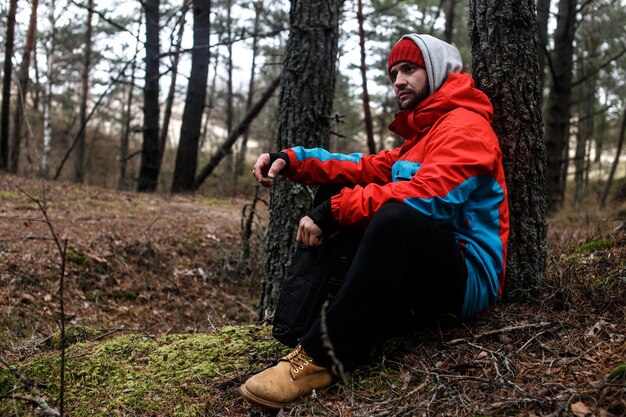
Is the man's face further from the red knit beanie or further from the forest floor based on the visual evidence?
the forest floor

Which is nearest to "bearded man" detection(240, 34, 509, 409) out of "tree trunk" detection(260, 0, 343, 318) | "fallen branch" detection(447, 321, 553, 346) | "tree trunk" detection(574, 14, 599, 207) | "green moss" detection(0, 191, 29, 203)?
"fallen branch" detection(447, 321, 553, 346)

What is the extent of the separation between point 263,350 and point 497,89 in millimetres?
1990

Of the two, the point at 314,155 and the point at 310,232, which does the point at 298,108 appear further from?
the point at 310,232

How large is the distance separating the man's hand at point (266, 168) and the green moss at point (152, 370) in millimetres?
968

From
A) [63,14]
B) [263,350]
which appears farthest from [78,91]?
[263,350]

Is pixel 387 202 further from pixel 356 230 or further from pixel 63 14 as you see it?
pixel 63 14

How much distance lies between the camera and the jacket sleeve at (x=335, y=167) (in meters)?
3.00

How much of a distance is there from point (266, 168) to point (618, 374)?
1.96m

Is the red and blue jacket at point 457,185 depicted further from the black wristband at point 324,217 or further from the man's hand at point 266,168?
the man's hand at point 266,168

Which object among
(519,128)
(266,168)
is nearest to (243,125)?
(266,168)

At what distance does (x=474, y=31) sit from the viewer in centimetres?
301

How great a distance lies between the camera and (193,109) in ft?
41.4

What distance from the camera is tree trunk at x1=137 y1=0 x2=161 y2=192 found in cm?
1222

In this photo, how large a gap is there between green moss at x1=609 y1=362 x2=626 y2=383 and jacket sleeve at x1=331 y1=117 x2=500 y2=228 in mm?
840
